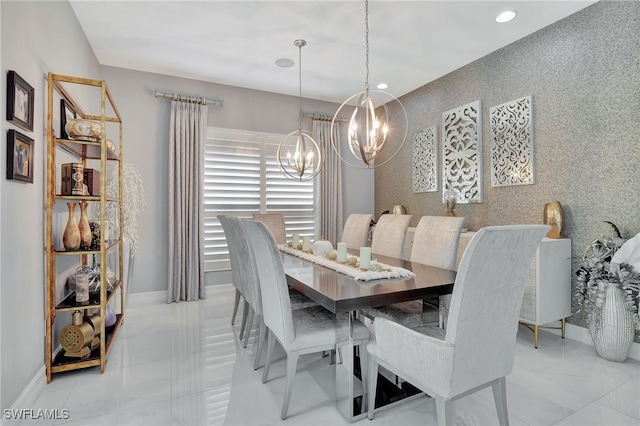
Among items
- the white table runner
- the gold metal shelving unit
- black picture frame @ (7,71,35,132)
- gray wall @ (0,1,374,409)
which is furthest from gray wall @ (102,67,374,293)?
the white table runner

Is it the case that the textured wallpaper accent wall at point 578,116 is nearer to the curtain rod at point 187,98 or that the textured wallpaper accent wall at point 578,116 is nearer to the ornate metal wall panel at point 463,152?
the ornate metal wall panel at point 463,152

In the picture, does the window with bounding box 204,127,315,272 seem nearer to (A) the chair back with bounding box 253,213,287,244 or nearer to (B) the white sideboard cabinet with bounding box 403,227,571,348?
(A) the chair back with bounding box 253,213,287,244

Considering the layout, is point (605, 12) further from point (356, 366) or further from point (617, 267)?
point (356, 366)

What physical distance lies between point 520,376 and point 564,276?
113cm

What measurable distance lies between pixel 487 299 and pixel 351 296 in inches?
23.5

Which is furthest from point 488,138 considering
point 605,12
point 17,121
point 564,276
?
point 17,121

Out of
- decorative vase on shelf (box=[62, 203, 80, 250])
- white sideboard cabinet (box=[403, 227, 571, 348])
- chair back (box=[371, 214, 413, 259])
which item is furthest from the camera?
chair back (box=[371, 214, 413, 259])

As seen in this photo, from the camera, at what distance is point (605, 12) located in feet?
8.91

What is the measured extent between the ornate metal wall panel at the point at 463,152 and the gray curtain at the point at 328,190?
1613 mm

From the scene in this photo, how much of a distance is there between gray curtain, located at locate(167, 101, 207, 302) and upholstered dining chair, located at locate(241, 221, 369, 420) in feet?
8.10

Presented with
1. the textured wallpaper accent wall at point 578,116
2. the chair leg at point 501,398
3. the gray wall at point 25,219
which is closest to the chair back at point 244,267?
the gray wall at point 25,219

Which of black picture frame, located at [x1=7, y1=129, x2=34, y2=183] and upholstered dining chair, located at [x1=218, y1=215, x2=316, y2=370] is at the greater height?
black picture frame, located at [x1=7, y1=129, x2=34, y2=183]

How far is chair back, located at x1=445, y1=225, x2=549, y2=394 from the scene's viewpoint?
4.27 ft

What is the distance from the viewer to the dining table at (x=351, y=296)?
1.67 m
